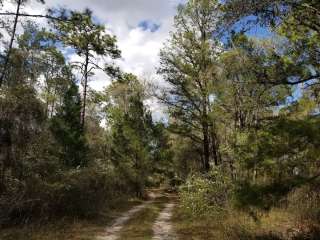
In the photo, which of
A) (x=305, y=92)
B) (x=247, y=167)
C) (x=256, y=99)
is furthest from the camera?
(x=256, y=99)

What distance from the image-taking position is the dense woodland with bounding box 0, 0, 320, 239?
8.48 meters

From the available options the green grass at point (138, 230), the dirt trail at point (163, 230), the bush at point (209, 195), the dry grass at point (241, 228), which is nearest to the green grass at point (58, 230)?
the green grass at point (138, 230)

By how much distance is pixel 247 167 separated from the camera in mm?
8945

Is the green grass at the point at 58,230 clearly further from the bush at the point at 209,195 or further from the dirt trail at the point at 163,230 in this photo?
the bush at the point at 209,195

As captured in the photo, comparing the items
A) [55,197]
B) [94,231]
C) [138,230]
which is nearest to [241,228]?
[138,230]

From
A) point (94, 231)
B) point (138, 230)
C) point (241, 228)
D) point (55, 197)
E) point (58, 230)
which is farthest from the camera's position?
point (55, 197)

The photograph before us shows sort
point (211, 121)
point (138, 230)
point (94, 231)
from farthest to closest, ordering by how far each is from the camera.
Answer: point (211, 121) → point (138, 230) → point (94, 231)

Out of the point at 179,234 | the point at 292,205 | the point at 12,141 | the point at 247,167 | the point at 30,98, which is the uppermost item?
the point at 30,98

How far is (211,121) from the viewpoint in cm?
1894

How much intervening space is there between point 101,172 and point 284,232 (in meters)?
10.4

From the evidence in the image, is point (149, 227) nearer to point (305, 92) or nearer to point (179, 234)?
point (179, 234)

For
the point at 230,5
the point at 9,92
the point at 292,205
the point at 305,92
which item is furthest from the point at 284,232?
the point at 9,92

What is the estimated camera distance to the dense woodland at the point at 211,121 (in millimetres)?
8484

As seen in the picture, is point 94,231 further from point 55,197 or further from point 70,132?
point 70,132
